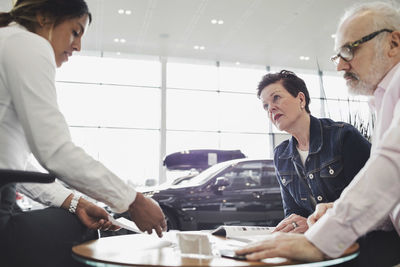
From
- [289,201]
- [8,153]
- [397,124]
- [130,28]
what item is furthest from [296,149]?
[130,28]

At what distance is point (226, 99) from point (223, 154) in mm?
3174

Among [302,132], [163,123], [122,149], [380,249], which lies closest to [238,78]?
[163,123]

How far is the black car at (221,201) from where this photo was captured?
13.8 ft

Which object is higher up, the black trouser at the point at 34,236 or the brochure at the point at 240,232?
the black trouser at the point at 34,236

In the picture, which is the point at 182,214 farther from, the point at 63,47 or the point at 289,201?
the point at 63,47

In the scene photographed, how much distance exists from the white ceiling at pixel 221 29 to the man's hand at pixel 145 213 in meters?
6.19

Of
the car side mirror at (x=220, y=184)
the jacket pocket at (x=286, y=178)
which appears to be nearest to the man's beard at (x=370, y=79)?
the jacket pocket at (x=286, y=178)

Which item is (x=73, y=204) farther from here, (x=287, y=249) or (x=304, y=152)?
(x=304, y=152)

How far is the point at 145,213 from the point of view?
1219mm

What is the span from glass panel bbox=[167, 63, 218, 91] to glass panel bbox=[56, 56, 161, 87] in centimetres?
39

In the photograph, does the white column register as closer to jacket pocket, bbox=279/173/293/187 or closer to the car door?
the car door

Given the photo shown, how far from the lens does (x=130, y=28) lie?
26.0 feet

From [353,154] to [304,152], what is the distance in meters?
0.30

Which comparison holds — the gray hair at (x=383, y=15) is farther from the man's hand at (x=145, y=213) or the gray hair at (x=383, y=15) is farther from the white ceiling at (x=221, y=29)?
the white ceiling at (x=221, y=29)
